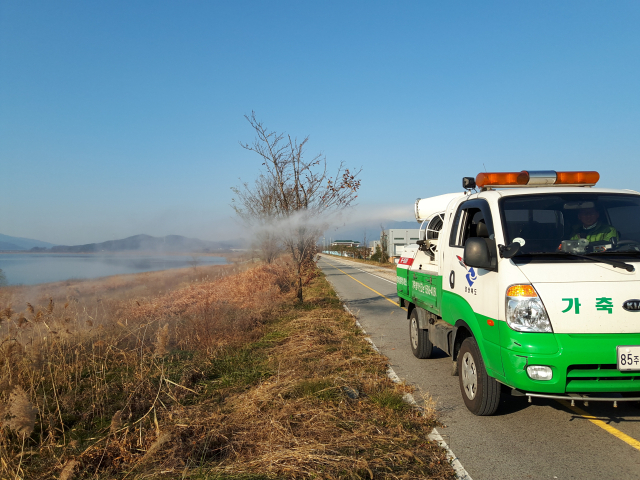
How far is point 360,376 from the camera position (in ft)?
20.7

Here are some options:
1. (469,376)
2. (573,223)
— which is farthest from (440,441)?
(573,223)

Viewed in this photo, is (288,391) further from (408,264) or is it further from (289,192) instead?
(289,192)

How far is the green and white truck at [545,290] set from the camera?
12.5 feet

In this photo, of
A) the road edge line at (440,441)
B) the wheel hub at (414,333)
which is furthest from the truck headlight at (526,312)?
the wheel hub at (414,333)

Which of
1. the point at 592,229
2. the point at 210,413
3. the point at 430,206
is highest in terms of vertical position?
the point at 430,206

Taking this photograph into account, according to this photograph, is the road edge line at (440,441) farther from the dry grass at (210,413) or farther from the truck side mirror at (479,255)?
the truck side mirror at (479,255)

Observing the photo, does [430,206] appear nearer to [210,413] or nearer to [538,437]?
[538,437]

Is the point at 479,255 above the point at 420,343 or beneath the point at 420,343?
above

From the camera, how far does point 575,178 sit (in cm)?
532

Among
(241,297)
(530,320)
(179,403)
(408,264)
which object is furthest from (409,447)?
(241,297)

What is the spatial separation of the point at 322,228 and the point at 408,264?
6513 mm

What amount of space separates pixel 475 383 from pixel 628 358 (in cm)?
161

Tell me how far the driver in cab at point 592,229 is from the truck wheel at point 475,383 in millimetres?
1686

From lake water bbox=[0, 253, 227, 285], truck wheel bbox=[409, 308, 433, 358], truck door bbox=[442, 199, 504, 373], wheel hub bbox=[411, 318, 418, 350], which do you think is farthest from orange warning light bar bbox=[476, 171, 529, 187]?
lake water bbox=[0, 253, 227, 285]
